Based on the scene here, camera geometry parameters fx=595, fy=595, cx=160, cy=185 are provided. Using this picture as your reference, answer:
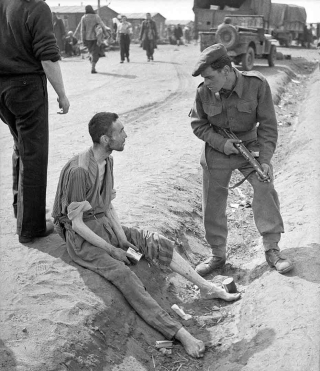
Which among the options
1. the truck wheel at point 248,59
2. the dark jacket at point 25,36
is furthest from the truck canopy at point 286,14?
the dark jacket at point 25,36

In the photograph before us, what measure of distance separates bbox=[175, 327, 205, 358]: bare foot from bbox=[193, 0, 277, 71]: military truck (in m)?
13.6

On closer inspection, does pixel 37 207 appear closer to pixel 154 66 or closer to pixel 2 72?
pixel 2 72

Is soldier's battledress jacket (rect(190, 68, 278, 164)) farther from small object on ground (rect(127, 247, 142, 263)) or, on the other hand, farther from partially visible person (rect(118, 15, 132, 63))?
partially visible person (rect(118, 15, 132, 63))

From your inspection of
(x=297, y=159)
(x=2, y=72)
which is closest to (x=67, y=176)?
(x=2, y=72)

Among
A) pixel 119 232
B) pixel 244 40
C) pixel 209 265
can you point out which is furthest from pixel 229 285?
pixel 244 40

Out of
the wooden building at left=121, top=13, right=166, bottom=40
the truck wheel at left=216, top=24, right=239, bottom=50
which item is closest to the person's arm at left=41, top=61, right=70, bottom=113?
the truck wheel at left=216, top=24, right=239, bottom=50

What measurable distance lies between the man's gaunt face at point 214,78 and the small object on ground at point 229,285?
1.65 metres

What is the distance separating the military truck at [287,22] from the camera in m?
31.1

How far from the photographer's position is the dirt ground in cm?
404

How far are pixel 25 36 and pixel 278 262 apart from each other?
2.80 metres

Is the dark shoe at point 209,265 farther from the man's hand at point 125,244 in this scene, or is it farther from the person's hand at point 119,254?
the person's hand at point 119,254

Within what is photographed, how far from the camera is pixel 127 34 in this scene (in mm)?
19969

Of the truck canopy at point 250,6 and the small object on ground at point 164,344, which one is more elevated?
the truck canopy at point 250,6

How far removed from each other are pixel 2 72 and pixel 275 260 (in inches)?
110
